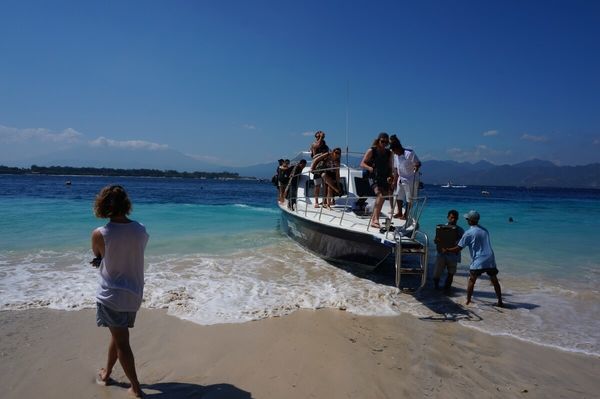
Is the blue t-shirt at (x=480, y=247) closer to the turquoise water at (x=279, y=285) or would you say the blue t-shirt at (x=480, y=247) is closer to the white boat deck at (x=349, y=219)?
the turquoise water at (x=279, y=285)

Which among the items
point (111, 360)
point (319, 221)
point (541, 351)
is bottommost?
point (541, 351)

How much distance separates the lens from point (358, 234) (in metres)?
7.68

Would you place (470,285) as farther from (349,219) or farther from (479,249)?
(349,219)

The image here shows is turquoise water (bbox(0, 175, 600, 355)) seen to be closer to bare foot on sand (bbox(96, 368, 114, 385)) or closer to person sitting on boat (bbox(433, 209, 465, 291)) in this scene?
person sitting on boat (bbox(433, 209, 465, 291))

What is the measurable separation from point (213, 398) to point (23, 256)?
27.3ft

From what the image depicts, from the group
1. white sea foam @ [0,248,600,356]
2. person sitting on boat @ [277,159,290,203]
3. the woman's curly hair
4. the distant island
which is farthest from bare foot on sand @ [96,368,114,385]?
the distant island

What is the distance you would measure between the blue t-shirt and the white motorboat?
0.75m

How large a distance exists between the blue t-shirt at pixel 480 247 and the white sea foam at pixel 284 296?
831 mm

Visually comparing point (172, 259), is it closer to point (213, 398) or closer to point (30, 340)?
point (30, 340)

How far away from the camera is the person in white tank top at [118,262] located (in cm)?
331

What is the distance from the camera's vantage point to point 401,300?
23.1 ft

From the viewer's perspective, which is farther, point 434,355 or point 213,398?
point 434,355

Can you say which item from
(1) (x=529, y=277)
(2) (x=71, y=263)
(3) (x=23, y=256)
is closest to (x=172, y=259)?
(2) (x=71, y=263)

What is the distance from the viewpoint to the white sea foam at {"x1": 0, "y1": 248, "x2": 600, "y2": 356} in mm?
6039
